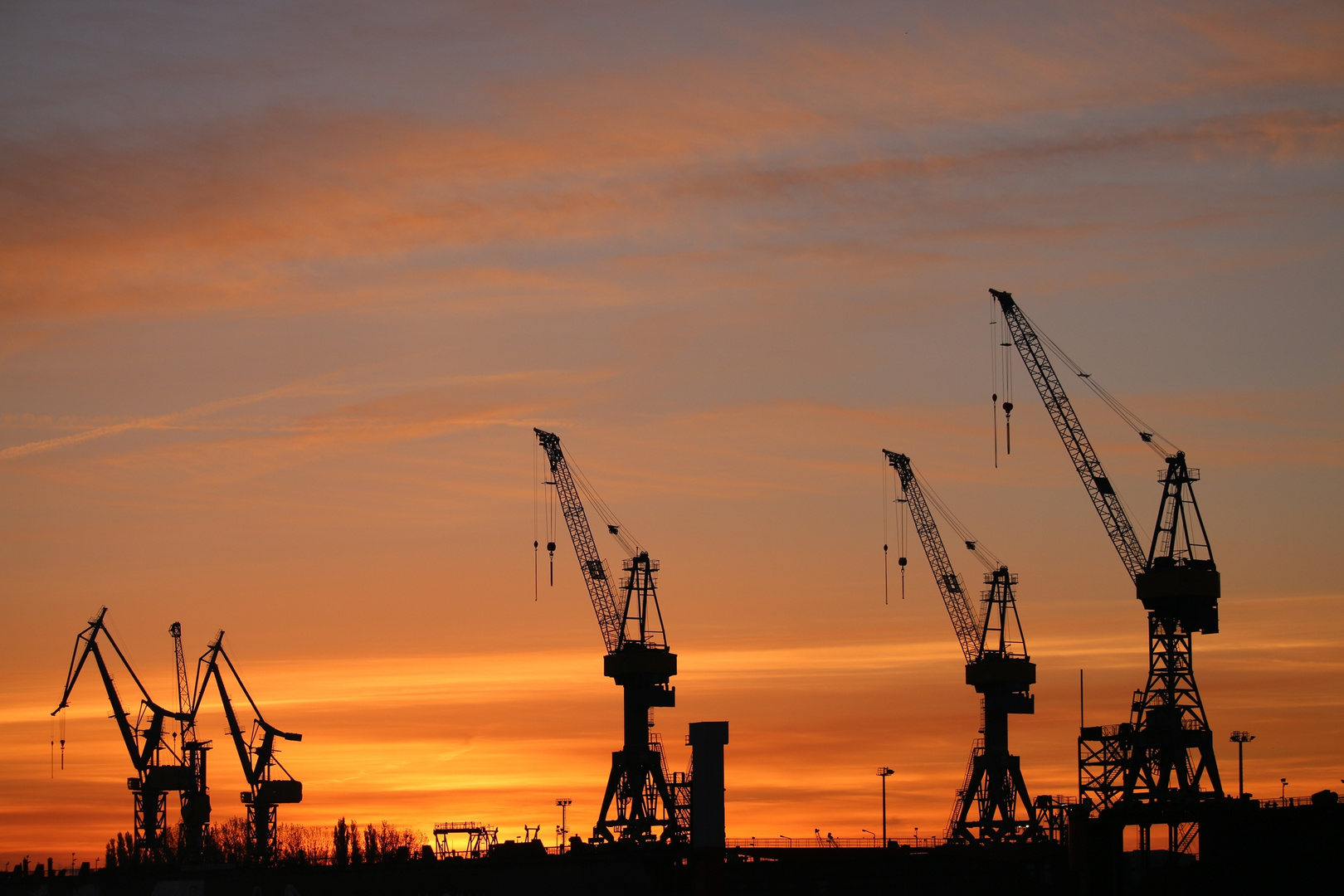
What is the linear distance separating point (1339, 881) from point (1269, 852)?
5.16 m

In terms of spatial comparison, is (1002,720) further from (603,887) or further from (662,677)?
(603,887)

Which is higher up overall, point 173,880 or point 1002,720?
point 1002,720

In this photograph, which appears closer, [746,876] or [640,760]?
[746,876]

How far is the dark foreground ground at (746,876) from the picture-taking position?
119m

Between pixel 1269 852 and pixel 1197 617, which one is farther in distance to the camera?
pixel 1197 617

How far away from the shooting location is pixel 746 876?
127375 mm

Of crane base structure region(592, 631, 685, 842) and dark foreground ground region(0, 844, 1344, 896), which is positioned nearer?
dark foreground ground region(0, 844, 1344, 896)

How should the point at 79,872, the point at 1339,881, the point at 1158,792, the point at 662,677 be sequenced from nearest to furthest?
1. the point at 1339,881
2. the point at 1158,792
3. the point at 79,872
4. the point at 662,677

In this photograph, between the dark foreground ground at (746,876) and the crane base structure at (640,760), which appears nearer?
the dark foreground ground at (746,876)

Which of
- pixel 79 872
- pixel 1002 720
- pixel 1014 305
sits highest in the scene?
pixel 1014 305

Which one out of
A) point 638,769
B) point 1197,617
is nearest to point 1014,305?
point 1197,617

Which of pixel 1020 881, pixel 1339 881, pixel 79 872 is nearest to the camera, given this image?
pixel 1339 881

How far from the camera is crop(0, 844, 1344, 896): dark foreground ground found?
389 ft

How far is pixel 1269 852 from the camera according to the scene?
4675 inches
